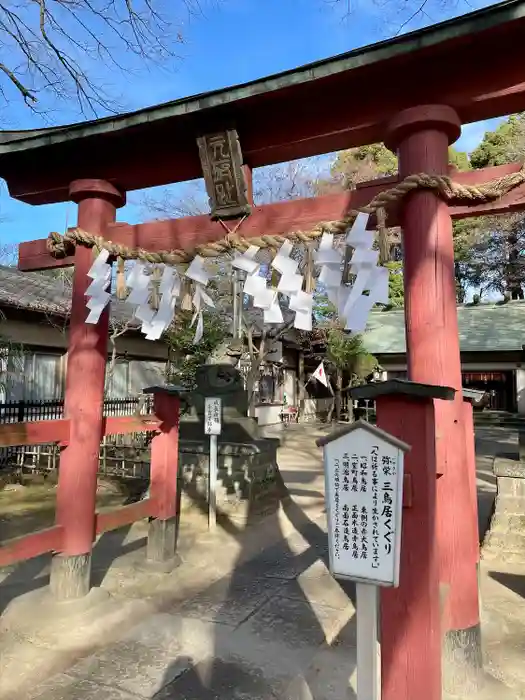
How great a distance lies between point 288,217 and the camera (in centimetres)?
377

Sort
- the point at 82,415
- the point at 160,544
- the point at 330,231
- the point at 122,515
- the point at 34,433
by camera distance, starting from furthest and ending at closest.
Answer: the point at 160,544, the point at 122,515, the point at 82,415, the point at 34,433, the point at 330,231

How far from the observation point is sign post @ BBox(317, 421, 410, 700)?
197cm

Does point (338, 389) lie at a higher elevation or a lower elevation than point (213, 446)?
higher

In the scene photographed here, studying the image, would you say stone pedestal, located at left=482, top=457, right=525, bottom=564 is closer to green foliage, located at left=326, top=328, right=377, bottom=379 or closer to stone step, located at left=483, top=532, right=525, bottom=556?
stone step, located at left=483, top=532, right=525, bottom=556

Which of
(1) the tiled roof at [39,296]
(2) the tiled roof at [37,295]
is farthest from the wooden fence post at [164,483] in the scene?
(2) the tiled roof at [37,295]

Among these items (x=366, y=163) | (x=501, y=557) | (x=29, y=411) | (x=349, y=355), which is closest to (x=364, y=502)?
(x=501, y=557)

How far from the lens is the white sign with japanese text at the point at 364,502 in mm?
1977

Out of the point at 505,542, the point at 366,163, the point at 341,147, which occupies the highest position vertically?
the point at 366,163

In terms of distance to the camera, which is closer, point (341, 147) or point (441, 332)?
point (441, 332)

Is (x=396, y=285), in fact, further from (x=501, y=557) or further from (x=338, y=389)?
(x=501, y=557)

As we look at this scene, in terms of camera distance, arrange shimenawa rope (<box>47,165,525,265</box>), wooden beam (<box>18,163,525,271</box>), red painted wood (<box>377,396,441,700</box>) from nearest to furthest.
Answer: red painted wood (<box>377,396,441,700</box>) → shimenawa rope (<box>47,165,525,265</box>) → wooden beam (<box>18,163,525,271</box>)

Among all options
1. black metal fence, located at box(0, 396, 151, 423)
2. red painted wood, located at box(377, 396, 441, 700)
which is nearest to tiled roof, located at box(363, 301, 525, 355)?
black metal fence, located at box(0, 396, 151, 423)

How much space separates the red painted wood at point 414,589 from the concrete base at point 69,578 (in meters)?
2.69

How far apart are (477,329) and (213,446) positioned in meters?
19.5
